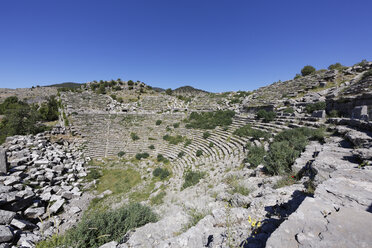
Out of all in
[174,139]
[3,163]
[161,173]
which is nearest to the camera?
[3,163]

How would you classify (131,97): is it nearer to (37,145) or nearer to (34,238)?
(37,145)

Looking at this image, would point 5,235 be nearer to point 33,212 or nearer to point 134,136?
point 33,212

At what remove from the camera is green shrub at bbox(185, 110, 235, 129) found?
15.5 metres

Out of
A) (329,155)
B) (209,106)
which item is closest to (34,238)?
(329,155)

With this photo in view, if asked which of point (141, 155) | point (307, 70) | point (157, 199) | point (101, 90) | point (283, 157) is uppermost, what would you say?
point (307, 70)

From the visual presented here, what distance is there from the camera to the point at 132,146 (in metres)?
15.8

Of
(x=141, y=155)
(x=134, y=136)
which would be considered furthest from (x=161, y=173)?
(x=134, y=136)

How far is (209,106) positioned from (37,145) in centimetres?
2201

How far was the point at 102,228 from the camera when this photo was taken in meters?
3.19

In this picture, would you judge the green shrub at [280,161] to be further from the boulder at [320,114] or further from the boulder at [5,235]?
the boulder at [5,235]

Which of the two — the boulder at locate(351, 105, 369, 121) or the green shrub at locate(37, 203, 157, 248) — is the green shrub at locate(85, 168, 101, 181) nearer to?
the green shrub at locate(37, 203, 157, 248)

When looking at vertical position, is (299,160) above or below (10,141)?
above

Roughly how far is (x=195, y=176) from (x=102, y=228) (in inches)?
203

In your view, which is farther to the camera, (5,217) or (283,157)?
(283,157)
